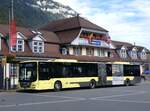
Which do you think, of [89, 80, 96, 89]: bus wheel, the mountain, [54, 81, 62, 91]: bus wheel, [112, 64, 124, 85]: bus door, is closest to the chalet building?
[54, 81, 62, 91]: bus wheel

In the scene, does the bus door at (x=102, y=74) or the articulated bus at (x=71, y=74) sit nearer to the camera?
the articulated bus at (x=71, y=74)

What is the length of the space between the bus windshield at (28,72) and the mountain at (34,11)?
51612 mm

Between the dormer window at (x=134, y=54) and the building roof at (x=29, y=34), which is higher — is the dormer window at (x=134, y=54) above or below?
below

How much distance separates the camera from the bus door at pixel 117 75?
44.7 m

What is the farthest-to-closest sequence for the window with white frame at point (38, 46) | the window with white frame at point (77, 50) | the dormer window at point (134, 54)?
1. the dormer window at point (134, 54)
2. the window with white frame at point (77, 50)
3. the window with white frame at point (38, 46)

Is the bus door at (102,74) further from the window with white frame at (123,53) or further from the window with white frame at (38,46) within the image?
the window with white frame at (123,53)

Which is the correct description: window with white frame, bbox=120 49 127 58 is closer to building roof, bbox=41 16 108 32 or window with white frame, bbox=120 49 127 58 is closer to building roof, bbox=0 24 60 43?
building roof, bbox=41 16 108 32

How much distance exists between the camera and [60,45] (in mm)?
53469

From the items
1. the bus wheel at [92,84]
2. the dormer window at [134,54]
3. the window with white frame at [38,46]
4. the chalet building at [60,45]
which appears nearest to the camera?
the bus wheel at [92,84]

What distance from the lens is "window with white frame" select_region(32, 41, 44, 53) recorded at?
47.9m

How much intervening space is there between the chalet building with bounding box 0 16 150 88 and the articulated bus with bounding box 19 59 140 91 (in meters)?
3.16

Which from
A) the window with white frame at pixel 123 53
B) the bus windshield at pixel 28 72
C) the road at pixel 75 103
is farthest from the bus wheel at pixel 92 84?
the window with white frame at pixel 123 53

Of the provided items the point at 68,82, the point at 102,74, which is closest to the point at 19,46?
the point at 102,74

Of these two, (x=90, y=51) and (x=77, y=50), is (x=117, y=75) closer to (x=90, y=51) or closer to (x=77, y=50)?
(x=77, y=50)
